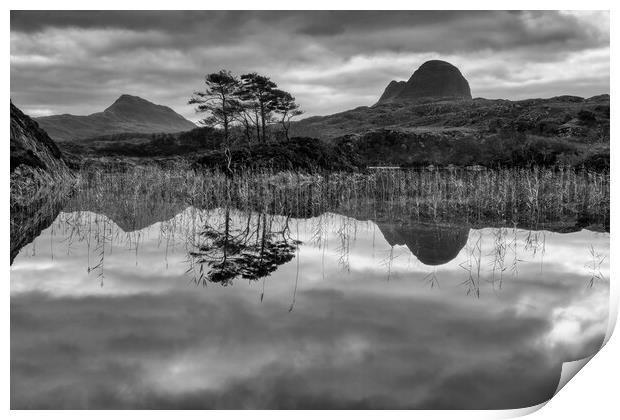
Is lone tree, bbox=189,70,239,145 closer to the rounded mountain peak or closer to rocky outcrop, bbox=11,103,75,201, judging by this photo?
rocky outcrop, bbox=11,103,75,201

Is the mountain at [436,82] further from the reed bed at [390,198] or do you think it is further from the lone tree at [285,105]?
the reed bed at [390,198]

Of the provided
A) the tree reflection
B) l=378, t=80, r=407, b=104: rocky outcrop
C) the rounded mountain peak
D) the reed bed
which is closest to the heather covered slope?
the reed bed

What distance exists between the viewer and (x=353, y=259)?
686cm

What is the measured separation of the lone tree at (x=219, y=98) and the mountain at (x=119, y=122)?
68.0 m

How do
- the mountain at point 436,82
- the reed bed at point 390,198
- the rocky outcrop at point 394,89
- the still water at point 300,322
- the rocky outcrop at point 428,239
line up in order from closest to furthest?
the still water at point 300,322
the rocky outcrop at point 428,239
the reed bed at point 390,198
the mountain at point 436,82
the rocky outcrop at point 394,89

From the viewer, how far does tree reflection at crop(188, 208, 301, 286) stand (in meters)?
5.98

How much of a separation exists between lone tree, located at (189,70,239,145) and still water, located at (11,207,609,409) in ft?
74.6

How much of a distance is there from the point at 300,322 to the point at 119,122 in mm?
139983

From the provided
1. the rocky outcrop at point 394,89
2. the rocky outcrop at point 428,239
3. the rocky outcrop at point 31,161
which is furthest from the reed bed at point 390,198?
the rocky outcrop at point 394,89

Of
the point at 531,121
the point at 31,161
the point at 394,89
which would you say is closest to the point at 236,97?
the point at 31,161

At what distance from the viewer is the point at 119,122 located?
133250mm

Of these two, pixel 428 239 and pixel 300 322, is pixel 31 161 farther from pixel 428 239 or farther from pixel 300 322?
pixel 300 322

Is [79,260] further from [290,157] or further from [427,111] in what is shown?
[427,111]

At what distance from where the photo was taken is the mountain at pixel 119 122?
10444 cm
